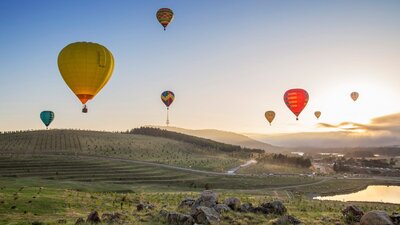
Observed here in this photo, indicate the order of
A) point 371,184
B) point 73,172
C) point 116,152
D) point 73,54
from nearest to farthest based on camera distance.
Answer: point 73,54, point 73,172, point 371,184, point 116,152

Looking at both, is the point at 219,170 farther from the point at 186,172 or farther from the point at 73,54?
the point at 73,54

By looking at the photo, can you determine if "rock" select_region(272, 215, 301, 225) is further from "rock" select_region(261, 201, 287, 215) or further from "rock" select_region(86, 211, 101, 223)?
"rock" select_region(86, 211, 101, 223)

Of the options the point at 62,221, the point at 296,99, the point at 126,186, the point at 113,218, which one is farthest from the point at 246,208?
the point at 296,99

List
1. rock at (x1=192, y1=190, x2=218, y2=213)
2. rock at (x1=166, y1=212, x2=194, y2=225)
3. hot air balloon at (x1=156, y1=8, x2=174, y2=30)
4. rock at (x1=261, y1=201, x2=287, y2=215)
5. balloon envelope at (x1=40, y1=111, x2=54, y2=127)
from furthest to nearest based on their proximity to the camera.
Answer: balloon envelope at (x1=40, y1=111, x2=54, y2=127) < hot air balloon at (x1=156, y1=8, x2=174, y2=30) < rock at (x1=261, y1=201, x2=287, y2=215) < rock at (x1=192, y1=190, x2=218, y2=213) < rock at (x1=166, y1=212, x2=194, y2=225)

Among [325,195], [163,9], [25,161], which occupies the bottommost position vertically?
[325,195]

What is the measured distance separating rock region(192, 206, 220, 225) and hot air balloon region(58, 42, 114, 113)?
29819 mm

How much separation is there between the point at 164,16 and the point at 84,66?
89.0 ft

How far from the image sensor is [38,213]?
1104 inches

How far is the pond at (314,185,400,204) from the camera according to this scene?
69.1 metres

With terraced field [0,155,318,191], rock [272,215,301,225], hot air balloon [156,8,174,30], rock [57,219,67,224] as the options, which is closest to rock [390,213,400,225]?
rock [272,215,301,225]

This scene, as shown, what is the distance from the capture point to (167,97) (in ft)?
306

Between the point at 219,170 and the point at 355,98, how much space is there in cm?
4183

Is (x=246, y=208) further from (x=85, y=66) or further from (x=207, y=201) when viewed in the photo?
(x=85, y=66)

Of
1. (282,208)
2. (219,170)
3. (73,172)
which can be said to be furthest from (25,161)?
(282,208)
